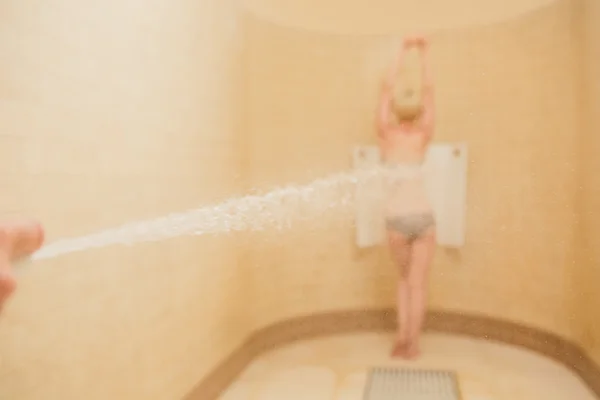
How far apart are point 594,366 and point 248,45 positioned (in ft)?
5.37

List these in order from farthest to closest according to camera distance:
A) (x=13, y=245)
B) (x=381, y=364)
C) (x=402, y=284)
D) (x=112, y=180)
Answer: (x=402, y=284) → (x=381, y=364) → (x=112, y=180) → (x=13, y=245)

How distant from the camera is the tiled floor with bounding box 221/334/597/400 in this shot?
5.38ft

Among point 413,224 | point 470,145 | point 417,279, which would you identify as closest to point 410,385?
point 417,279

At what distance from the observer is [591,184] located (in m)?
1.77

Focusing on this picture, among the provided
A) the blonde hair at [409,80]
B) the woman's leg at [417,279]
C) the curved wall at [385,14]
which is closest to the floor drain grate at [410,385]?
the woman's leg at [417,279]

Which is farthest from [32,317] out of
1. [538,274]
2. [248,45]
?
[538,274]

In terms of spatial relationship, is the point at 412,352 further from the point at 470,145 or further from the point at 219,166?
the point at 219,166

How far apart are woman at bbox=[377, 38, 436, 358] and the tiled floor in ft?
0.50

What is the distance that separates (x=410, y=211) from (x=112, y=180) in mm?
1168

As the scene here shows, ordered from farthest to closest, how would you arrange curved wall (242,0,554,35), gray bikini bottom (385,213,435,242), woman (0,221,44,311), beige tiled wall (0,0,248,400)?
curved wall (242,0,554,35) < gray bikini bottom (385,213,435,242) < beige tiled wall (0,0,248,400) < woman (0,221,44,311)

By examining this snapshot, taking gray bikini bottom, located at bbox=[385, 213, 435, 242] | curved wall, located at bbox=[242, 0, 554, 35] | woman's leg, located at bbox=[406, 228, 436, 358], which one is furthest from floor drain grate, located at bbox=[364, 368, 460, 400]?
curved wall, located at bbox=[242, 0, 554, 35]

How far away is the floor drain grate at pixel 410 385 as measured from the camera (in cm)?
160

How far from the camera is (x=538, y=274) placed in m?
2.04

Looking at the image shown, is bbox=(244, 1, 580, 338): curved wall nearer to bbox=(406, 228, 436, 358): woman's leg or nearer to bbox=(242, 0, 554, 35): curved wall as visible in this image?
bbox=(242, 0, 554, 35): curved wall
